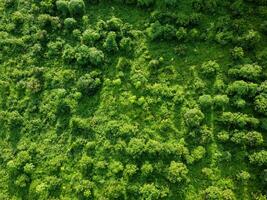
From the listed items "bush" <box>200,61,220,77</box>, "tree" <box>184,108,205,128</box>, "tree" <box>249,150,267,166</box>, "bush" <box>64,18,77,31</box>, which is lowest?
"tree" <box>249,150,267,166</box>

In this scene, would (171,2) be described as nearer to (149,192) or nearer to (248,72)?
(248,72)

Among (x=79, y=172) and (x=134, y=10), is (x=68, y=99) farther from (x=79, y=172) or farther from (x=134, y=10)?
(x=134, y=10)

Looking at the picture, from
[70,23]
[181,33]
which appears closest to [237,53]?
[181,33]

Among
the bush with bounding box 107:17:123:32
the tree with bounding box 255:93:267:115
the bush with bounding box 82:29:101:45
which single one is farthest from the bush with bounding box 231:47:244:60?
the bush with bounding box 82:29:101:45

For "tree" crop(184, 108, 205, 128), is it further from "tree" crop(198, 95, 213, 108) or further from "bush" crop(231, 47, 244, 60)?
"bush" crop(231, 47, 244, 60)

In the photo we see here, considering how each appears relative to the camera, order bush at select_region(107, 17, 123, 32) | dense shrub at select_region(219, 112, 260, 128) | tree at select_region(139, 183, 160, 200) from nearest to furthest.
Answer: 1. tree at select_region(139, 183, 160, 200)
2. dense shrub at select_region(219, 112, 260, 128)
3. bush at select_region(107, 17, 123, 32)

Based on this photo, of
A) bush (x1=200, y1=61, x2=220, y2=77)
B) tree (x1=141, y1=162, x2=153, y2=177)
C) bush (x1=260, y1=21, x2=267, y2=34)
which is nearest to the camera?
tree (x1=141, y1=162, x2=153, y2=177)

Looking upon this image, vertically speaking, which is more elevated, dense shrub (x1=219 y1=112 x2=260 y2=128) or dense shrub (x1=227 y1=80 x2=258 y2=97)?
dense shrub (x1=227 y1=80 x2=258 y2=97)
